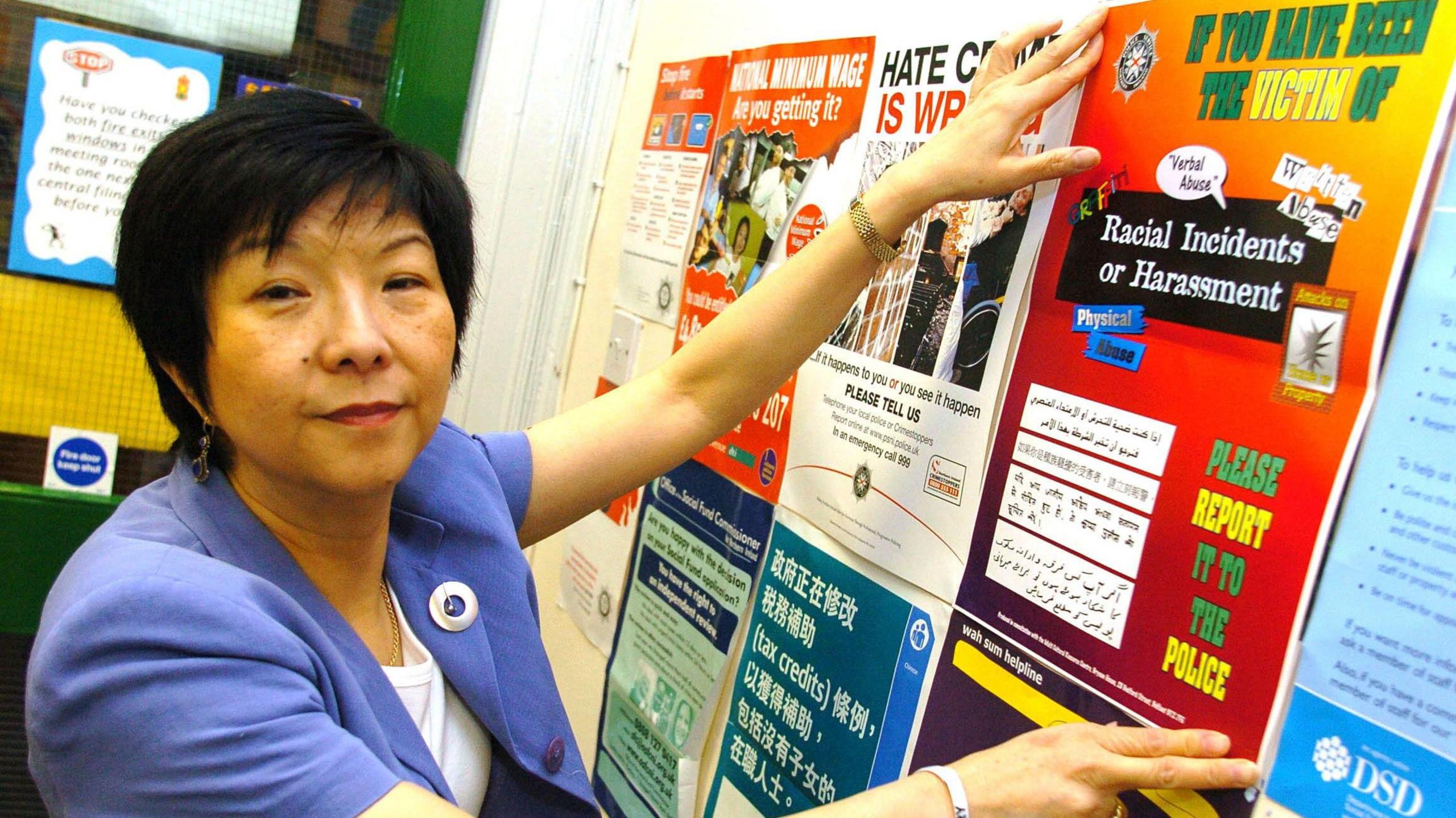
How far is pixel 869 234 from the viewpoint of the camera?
113cm

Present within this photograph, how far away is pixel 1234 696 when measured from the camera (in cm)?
84

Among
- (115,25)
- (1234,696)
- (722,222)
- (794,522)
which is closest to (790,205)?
(722,222)

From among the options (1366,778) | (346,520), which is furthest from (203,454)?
(1366,778)

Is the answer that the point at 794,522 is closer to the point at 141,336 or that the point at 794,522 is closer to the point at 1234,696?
the point at 1234,696

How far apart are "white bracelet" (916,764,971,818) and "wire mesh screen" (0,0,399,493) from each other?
188cm

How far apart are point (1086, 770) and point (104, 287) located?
2.05 meters

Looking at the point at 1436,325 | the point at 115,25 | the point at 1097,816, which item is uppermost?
the point at 115,25

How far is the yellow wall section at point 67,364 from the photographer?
6.89ft

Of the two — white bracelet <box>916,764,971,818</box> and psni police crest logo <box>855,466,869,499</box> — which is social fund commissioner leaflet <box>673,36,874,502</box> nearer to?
psni police crest logo <box>855,466,869,499</box>

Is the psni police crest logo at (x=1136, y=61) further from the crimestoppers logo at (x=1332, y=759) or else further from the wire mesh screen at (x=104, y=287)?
the wire mesh screen at (x=104, y=287)

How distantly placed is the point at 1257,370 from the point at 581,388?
1405 millimetres

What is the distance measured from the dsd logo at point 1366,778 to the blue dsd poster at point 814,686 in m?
0.42

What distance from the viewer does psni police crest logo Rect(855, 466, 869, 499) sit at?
4.11ft

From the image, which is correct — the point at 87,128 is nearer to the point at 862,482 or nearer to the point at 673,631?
the point at 673,631
